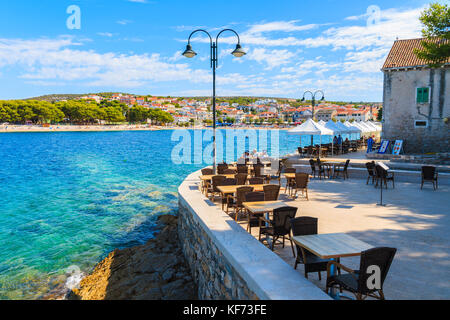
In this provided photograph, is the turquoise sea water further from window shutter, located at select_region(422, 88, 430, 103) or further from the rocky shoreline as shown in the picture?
window shutter, located at select_region(422, 88, 430, 103)

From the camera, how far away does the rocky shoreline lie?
680 centimetres

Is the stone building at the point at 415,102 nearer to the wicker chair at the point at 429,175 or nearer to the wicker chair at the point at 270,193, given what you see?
the wicker chair at the point at 429,175

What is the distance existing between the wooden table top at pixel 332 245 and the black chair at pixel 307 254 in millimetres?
187

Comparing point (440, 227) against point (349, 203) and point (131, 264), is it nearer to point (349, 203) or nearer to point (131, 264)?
point (349, 203)

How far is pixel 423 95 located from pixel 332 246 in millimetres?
20807

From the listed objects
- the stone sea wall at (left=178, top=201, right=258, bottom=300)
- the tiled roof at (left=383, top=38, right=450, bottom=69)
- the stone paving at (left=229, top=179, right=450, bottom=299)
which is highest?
the tiled roof at (left=383, top=38, right=450, bottom=69)

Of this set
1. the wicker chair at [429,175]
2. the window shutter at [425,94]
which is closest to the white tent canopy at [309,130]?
the wicker chair at [429,175]

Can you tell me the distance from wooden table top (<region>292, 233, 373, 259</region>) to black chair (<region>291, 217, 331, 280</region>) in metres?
0.19

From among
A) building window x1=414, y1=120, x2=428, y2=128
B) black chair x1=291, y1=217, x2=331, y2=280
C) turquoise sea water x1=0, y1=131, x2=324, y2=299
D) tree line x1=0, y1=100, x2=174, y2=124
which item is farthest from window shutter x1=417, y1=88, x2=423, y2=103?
tree line x1=0, y1=100, x2=174, y2=124

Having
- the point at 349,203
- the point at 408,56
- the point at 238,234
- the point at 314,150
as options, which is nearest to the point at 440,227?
the point at 349,203

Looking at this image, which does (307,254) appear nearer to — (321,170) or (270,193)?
(270,193)

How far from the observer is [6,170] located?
33250 mm

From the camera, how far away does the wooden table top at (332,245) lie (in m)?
3.74

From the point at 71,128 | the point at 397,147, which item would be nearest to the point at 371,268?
the point at 397,147
